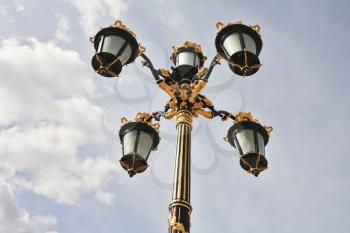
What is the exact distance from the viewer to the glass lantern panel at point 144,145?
8.72 meters

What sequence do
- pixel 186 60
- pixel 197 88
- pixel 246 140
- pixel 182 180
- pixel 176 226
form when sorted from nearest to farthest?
1. pixel 176 226
2. pixel 182 180
3. pixel 246 140
4. pixel 197 88
5. pixel 186 60

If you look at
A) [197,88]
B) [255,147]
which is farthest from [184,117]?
[255,147]

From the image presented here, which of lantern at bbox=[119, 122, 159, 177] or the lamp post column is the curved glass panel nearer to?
the lamp post column

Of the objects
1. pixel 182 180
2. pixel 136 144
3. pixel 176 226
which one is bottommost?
pixel 176 226

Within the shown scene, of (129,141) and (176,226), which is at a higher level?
(129,141)

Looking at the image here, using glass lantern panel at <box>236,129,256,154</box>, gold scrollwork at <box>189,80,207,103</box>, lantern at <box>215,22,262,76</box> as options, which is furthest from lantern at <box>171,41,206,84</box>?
glass lantern panel at <box>236,129,256,154</box>

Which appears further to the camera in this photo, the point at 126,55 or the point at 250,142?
the point at 126,55

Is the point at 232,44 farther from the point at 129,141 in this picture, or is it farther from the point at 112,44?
the point at 129,141

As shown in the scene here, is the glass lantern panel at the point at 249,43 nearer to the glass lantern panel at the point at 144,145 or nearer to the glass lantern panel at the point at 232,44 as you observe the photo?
the glass lantern panel at the point at 232,44

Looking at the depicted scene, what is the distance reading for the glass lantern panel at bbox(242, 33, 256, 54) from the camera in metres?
9.15

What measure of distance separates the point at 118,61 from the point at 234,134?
2241mm

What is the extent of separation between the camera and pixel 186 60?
1036 cm

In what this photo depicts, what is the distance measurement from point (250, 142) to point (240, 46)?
1.57 metres

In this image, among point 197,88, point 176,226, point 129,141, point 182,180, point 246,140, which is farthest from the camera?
point 197,88
